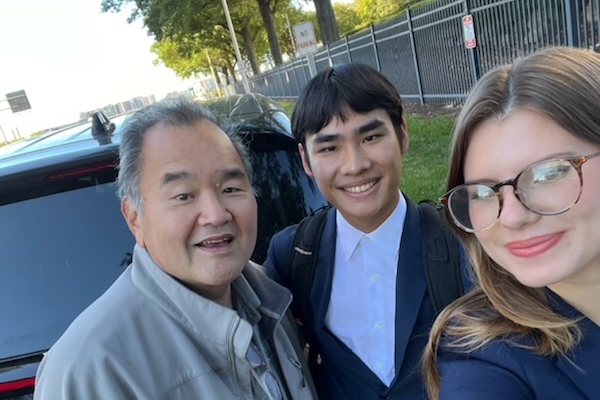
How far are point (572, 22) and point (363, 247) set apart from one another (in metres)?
6.18

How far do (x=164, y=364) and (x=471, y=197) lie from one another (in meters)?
0.96

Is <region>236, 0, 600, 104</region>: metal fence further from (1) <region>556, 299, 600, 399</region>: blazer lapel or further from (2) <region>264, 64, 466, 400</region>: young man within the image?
(1) <region>556, 299, 600, 399</region>: blazer lapel

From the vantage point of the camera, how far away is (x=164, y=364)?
129 centimetres

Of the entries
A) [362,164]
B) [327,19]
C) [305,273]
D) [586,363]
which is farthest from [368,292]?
[327,19]

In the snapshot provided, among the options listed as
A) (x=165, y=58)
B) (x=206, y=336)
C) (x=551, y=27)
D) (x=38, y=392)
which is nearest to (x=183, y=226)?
(x=206, y=336)

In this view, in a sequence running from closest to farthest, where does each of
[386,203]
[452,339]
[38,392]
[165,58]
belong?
[38,392], [452,339], [386,203], [165,58]

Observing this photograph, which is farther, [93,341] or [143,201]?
[143,201]

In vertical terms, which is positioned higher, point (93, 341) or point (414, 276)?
point (93, 341)

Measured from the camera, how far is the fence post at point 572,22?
618 centimetres

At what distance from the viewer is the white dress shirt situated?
1.69 metres

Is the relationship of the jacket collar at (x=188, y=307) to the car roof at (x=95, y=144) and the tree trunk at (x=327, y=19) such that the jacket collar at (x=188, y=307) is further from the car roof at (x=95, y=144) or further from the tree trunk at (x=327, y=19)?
the tree trunk at (x=327, y=19)

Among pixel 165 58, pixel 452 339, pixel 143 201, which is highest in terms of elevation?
pixel 165 58

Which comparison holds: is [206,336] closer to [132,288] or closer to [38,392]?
[132,288]

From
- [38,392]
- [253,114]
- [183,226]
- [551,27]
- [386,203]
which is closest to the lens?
[38,392]
